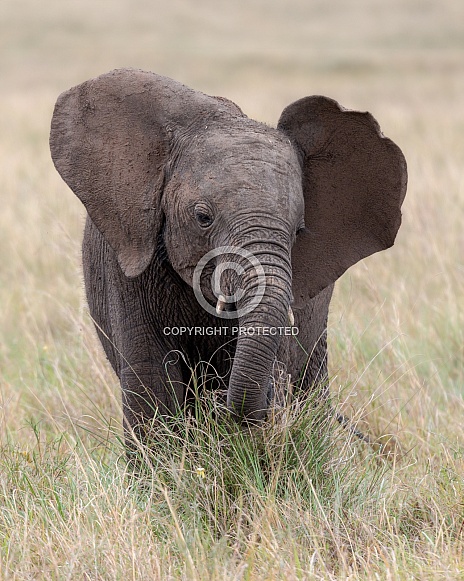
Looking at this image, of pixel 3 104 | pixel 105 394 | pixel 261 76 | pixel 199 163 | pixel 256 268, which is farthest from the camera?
pixel 261 76

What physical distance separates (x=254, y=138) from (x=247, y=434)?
1109mm

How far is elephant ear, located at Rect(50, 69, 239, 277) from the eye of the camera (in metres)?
3.95

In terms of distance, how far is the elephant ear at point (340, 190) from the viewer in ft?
13.5

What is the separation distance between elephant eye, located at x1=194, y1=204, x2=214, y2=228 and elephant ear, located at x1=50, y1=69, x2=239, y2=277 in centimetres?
24

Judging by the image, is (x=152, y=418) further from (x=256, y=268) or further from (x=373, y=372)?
(x=373, y=372)

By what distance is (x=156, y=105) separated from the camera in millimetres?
4055

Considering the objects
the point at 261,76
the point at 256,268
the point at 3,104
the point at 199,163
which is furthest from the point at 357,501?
the point at 261,76

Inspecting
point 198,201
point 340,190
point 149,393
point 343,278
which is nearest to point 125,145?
point 198,201

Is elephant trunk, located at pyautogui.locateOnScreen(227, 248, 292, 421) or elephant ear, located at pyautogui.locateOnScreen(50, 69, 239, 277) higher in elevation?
elephant ear, located at pyautogui.locateOnScreen(50, 69, 239, 277)

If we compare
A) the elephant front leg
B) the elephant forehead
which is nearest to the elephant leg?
the elephant front leg

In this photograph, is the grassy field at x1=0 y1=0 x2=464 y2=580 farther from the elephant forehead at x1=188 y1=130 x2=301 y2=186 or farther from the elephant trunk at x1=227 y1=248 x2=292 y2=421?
the elephant forehead at x1=188 y1=130 x2=301 y2=186

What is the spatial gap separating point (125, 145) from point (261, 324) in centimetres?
102

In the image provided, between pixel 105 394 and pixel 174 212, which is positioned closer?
pixel 174 212

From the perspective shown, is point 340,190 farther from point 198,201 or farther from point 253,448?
point 253,448
